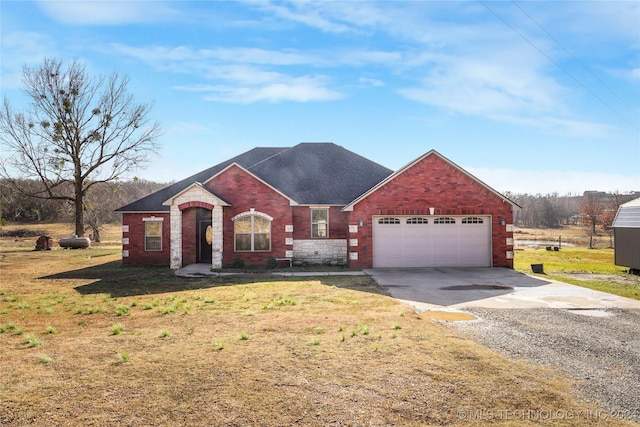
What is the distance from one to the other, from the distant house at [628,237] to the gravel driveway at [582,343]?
13731 millimetres

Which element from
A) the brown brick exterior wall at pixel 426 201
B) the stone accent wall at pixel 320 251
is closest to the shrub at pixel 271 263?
the stone accent wall at pixel 320 251

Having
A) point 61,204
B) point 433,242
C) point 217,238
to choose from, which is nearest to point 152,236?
point 217,238

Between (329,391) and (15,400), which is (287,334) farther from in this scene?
(15,400)

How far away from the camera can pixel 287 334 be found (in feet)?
27.8

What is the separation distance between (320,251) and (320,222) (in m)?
1.60

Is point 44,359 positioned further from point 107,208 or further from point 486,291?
point 107,208

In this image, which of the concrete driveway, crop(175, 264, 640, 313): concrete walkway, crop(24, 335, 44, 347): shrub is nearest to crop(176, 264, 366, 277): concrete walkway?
crop(175, 264, 640, 313): concrete walkway

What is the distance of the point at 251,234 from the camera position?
2128 cm

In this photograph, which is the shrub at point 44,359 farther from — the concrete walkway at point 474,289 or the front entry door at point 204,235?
the front entry door at point 204,235

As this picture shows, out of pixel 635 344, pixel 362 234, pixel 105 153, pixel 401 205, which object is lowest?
pixel 635 344

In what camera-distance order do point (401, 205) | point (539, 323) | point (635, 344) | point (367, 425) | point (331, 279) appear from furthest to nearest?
point (401, 205) < point (331, 279) < point (539, 323) < point (635, 344) < point (367, 425)

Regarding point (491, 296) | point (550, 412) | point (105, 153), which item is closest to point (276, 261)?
point (491, 296)

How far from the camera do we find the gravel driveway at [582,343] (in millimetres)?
5766

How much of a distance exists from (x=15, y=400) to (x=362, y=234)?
16.1 meters
